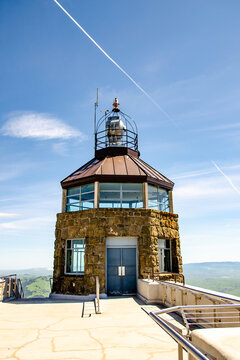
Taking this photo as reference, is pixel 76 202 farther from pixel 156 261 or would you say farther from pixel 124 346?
pixel 124 346

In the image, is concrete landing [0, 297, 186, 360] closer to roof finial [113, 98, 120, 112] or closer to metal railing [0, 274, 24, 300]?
metal railing [0, 274, 24, 300]

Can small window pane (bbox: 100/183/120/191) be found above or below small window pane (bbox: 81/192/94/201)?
above

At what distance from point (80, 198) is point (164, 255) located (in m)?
5.68

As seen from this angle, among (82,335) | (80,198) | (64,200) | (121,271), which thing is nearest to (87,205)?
(80,198)

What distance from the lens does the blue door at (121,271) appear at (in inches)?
543

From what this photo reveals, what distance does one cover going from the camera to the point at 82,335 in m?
6.96

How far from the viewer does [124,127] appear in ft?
61.8

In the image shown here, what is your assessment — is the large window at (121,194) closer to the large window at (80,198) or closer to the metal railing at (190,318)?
the large window at (80,198)

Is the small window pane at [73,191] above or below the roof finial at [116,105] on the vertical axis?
below

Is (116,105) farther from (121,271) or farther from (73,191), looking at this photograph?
(121,271)

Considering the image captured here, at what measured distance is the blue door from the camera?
13789 mm

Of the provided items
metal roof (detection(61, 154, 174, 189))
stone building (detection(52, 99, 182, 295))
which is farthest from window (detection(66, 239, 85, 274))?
metal roof (detection(61, 154, 174, 189))

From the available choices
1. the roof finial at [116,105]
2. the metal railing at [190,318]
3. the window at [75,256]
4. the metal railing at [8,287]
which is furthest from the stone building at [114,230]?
the metal railing at [190,318]

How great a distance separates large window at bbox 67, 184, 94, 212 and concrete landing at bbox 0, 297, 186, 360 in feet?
18.7
